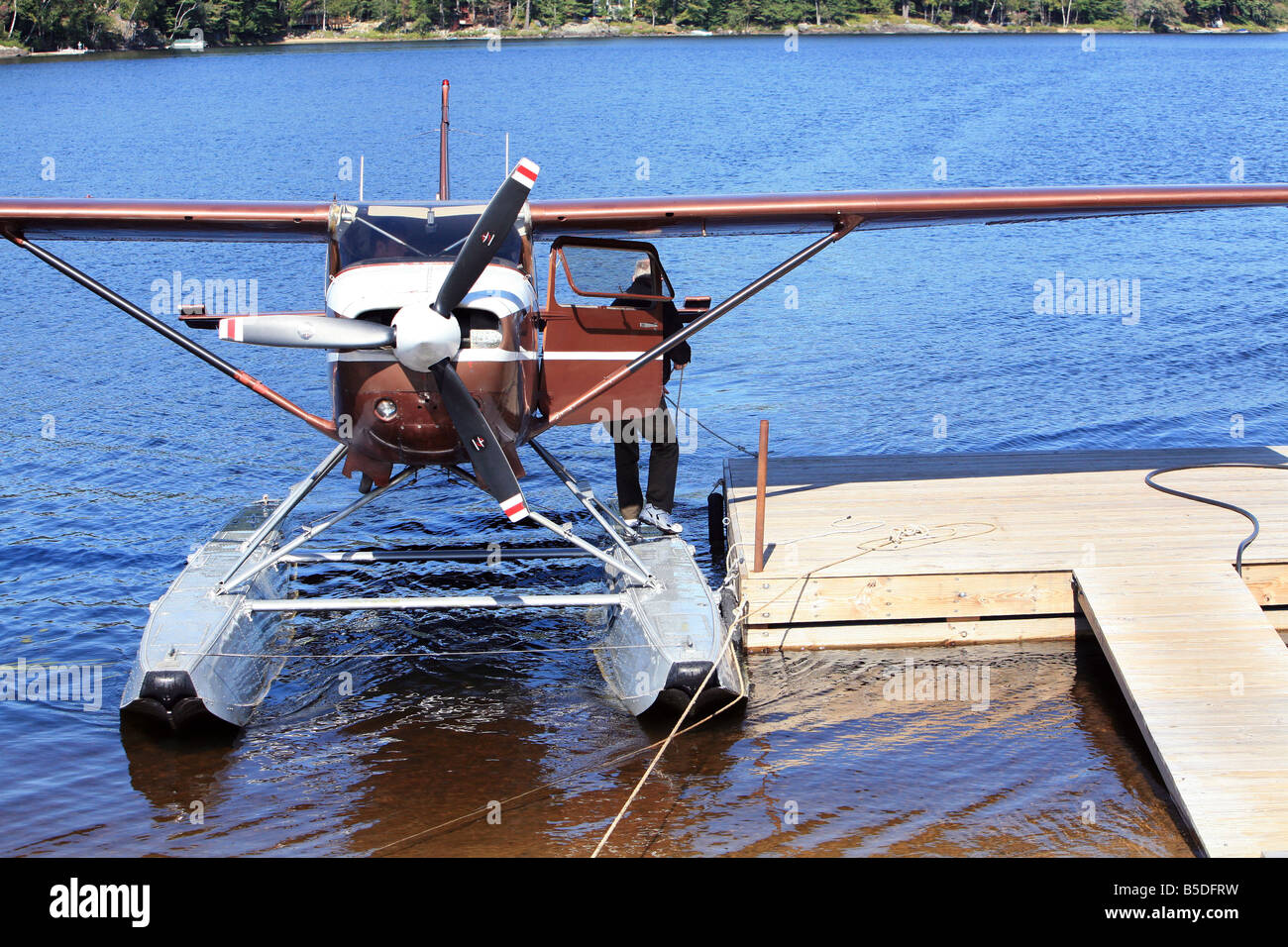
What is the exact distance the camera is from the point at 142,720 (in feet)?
23.2

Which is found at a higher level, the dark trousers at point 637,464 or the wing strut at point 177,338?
the wing strut at point 177,338

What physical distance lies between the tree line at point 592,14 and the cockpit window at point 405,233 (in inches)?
2984

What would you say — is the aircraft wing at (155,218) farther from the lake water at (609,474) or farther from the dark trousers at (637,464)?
the lake water at (609,474)

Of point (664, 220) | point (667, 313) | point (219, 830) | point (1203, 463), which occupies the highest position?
point (664, 220)

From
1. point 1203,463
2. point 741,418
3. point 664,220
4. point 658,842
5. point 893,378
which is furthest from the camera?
point 893,378

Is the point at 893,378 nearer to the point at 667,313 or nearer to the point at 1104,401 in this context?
the point at 1104,401

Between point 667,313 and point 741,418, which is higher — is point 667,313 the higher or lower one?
the higher one

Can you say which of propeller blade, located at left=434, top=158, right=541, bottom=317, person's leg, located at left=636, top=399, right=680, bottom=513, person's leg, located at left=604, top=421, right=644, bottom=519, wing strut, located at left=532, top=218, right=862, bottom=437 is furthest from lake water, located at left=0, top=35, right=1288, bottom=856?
propeller blade, located at left=434, top=158, right=541, bottom=317

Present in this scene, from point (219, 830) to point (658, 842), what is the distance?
2279 mm

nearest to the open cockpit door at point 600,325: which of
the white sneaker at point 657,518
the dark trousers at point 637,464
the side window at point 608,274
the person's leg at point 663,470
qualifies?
the side window at point 608,274

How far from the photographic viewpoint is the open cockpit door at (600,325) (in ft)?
26.8

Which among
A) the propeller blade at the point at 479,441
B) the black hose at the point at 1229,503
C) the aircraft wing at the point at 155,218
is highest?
the aircraft wing at the point at 155,218

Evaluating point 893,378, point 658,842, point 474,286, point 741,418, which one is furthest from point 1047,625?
point 893,378

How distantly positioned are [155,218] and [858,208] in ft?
15.8
